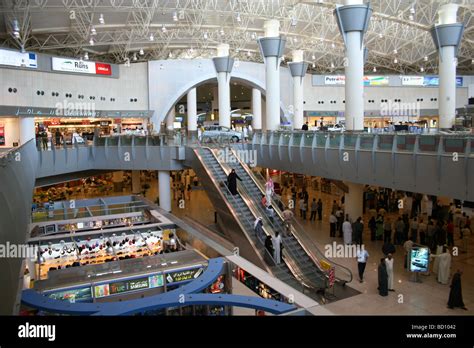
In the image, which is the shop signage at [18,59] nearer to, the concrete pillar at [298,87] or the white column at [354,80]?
the concrete pillar at [298,87]

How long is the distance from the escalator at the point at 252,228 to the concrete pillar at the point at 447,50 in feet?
49.6

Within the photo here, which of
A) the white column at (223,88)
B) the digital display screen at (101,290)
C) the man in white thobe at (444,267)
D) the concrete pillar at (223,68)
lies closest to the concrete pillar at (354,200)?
the man in white thobe at (444,267)

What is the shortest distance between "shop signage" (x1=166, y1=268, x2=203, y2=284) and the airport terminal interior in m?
0.03

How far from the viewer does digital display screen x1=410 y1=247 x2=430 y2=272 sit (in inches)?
527

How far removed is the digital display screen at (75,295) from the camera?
9077 millimetres

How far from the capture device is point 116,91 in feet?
136

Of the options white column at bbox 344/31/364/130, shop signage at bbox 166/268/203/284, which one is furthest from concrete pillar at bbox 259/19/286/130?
shop signage at bbox 166/268/203/284

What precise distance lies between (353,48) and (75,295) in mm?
16952

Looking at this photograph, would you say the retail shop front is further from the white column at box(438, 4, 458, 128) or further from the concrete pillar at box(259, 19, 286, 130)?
the white column at box(438, 4, 458, 128)

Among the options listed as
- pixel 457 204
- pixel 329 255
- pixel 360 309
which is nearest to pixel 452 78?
pixel 457 204

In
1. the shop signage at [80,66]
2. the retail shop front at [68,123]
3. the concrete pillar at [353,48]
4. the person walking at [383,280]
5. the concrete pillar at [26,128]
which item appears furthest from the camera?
the shop signage at [80,66]

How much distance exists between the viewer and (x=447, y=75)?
2703 cm
